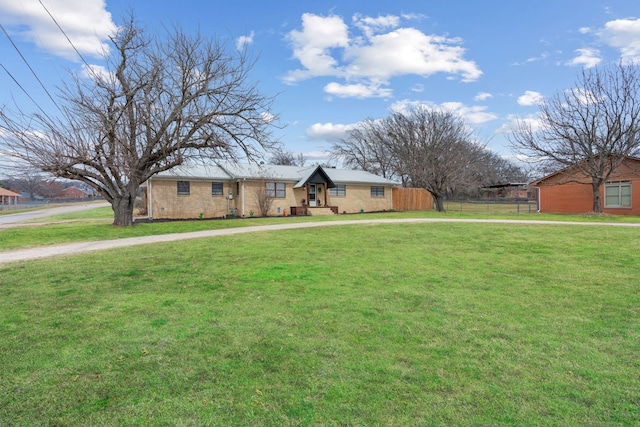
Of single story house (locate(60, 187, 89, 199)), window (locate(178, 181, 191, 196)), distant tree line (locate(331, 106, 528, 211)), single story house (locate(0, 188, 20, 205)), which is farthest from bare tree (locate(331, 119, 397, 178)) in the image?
single story house (locate(60, 187, 89, 199))

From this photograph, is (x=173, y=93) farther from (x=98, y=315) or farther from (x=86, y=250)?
(x=98, y=315)

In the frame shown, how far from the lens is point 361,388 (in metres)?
2.81

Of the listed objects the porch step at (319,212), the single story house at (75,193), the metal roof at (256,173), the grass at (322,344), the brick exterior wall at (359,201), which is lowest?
the grass at (322,344)

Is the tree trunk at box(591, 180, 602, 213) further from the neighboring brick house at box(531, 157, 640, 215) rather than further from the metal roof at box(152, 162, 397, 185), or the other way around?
the metal roof at box(152, 162, 397, 185)

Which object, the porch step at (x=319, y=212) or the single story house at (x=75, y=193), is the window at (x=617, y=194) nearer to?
the porch step at (x=319, y=212)

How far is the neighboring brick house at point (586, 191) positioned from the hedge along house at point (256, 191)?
476 inches

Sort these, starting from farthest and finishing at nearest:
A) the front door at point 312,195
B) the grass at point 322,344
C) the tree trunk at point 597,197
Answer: the front door at point 312,195 → the tree trunk at point 597,197 → the grass at point 322,344

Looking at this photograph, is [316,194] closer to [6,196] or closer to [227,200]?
[227,200]

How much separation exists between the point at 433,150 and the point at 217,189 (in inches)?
868

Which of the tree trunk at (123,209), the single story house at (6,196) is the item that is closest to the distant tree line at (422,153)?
the tree trunk at (123,209)

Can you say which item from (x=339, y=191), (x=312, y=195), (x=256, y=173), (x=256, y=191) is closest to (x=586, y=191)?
(x=339, y=191)

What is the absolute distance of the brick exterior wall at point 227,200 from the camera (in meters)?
22.6

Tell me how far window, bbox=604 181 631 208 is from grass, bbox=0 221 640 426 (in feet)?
70.6

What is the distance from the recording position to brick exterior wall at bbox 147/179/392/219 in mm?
22641
